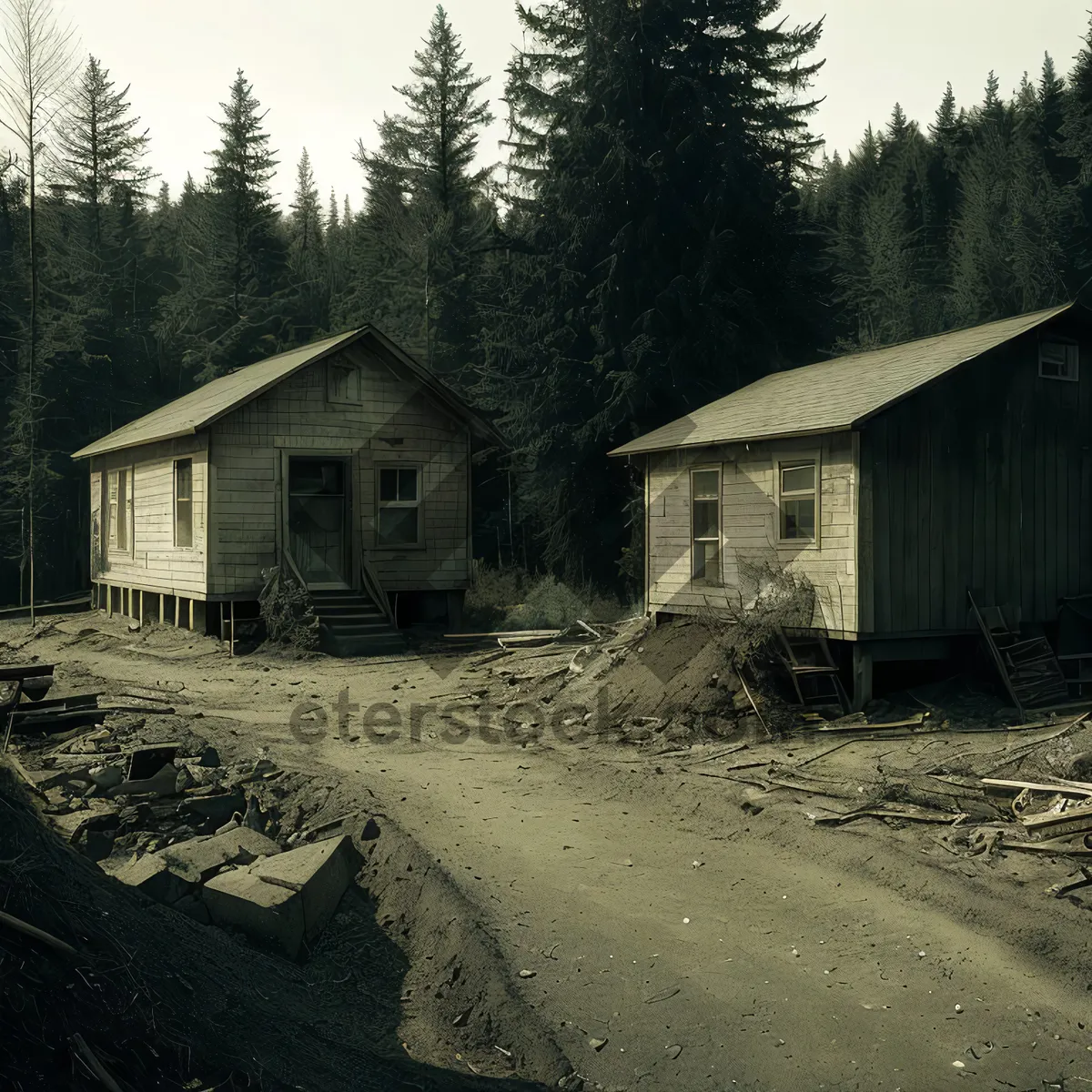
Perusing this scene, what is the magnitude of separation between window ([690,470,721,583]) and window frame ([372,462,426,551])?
786cm

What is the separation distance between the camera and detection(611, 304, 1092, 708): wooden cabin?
14797 mm

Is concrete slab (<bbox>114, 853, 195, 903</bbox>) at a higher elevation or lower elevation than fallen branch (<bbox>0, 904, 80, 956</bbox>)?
lower

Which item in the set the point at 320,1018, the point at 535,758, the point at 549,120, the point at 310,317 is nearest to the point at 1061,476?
the point at 535,758

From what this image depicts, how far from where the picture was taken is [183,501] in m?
23.6

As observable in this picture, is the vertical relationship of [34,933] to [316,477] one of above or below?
below

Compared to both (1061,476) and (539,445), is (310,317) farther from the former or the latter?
(1061,476)

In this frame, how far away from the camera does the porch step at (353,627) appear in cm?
2066

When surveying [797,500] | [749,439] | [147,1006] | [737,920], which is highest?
[749,439]

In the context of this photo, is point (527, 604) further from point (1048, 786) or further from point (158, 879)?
point (158, 879)

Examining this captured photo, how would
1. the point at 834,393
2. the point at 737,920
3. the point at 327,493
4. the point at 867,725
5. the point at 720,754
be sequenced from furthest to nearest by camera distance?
1. the point at 327,493
2. the point at 834,393
3. the point at 867,725
4. the point at 720,754
5. the point at 737,920

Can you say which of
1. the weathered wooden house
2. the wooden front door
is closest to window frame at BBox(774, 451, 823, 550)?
the weathered wooden house

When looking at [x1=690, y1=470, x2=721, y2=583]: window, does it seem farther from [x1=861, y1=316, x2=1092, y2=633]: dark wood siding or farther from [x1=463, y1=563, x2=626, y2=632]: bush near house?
[x1=463, y1=563, x2=626, y2=632]: bush near house

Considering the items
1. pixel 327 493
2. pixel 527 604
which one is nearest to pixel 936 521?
pixel 527 604

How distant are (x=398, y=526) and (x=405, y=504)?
50cm
